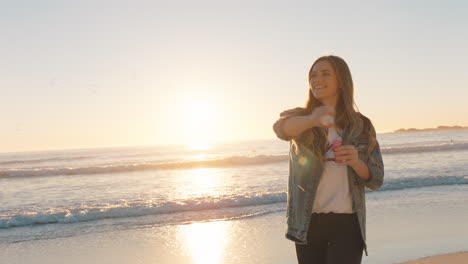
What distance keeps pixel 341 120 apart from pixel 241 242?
465 cm

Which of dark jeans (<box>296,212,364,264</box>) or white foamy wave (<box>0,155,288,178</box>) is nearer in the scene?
dark jeans (<box>296,212,364,264</box>)

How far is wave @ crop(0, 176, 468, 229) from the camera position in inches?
375

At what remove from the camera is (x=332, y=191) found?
230cm

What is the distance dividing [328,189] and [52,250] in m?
5.91

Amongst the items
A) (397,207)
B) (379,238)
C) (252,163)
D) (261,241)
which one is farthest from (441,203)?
(252,163)

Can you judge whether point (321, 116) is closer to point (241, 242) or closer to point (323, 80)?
point (323, 80)

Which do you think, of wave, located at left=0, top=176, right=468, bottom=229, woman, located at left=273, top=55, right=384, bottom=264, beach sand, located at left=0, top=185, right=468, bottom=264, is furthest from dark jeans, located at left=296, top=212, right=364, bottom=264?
wave, located at left=0, top=176, right=468, bottom=229

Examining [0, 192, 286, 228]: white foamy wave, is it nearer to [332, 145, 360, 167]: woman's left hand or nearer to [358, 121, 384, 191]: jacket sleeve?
[358, 121, 384, 191]: jacket sleeve

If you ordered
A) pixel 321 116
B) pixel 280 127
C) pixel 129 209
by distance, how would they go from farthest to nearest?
pixel 129 209 → pixel 280 127 → pixel 321 116

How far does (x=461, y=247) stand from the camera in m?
5.81

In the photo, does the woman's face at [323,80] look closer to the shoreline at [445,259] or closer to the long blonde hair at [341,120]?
the long blonde hair at [341,120]

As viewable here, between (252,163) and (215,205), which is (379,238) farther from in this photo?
(252,163)

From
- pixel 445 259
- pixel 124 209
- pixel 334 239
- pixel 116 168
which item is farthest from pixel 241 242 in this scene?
pixel 116 168

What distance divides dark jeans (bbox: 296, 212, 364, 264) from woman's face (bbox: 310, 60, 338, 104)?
0.67 metres
